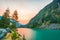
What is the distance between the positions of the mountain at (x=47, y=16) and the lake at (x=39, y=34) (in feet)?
0.53

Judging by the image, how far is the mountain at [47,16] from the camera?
696 cm

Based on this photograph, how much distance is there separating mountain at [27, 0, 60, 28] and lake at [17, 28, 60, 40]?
0.16 metres

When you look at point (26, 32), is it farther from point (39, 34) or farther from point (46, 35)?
point (46, 35)

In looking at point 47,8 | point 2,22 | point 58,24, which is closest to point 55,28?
point 58,24

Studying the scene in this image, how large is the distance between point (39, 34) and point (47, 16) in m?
0.59

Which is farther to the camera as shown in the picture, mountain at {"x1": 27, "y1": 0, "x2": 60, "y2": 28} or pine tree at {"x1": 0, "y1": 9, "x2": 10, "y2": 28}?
mountain at {"x1": 27, "y1": 0, "x2": 60, "y2": 28}

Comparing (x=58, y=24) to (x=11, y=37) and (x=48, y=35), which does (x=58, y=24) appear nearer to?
(x=48, y=35)

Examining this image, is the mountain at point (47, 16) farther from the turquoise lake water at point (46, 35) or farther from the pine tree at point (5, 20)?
the pine tree at point (5, 20)

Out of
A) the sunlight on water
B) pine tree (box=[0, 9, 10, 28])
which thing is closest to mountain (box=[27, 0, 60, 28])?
the sunlight on water

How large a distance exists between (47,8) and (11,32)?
1.28m

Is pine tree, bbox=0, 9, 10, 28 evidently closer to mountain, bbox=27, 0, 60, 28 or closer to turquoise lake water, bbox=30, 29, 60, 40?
mountain, bbox=27, 0, 60, 28

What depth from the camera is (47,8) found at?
274 inches

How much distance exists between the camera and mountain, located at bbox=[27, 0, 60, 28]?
696 cm

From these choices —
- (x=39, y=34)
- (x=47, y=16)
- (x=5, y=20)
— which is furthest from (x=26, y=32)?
(x=47, y=16)
